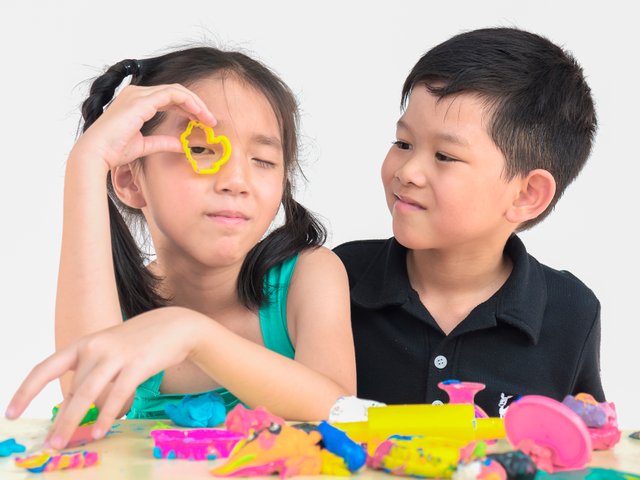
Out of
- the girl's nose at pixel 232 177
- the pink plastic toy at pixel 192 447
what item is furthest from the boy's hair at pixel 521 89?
the pink plastic toy at pixel 192 447

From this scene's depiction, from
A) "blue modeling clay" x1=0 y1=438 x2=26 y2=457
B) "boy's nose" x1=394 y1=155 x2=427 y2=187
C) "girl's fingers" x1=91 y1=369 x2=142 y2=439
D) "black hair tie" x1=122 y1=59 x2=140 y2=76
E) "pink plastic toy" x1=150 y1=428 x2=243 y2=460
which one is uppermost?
"black hair tie" x1=122 y1=59 x2=140 y2=76

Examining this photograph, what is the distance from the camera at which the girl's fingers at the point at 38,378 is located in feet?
2.39

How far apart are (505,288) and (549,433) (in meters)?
0.72

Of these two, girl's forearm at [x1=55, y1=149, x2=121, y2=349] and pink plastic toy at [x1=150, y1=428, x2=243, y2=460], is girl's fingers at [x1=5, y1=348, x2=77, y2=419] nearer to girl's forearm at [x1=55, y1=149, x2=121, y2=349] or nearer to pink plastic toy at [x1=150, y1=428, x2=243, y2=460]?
pink plastic toy at [x1=150, y1=428, x2=243, y2=460]

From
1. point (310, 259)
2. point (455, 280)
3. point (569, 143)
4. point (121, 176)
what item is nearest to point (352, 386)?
point (310, 259)

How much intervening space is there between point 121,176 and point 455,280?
0.57 meters

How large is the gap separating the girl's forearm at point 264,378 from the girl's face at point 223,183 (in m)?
0.25

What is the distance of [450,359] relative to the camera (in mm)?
1371

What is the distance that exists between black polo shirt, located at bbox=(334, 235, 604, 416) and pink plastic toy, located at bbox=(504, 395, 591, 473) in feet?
2.10

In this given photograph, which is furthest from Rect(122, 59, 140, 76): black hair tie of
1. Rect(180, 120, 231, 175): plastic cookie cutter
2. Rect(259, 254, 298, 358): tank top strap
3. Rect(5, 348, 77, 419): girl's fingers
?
Rect(5, 348, 77, 419): girl's fingers

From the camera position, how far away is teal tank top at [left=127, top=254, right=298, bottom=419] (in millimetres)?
1265

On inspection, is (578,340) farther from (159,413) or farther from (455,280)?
(159,413)

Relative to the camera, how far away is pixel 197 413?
0.89 meters

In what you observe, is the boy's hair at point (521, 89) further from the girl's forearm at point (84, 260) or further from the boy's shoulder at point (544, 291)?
the girl's forearm at point (84, 260)
